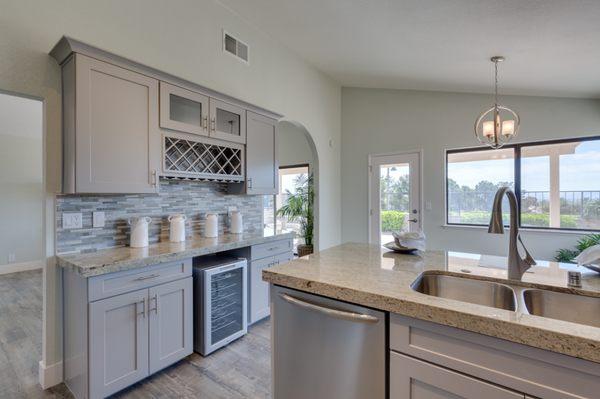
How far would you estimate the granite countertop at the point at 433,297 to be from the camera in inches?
30.6

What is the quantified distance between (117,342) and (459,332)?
1.96 meters

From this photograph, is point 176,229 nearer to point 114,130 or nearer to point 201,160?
point 201,160

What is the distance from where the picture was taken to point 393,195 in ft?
16.5

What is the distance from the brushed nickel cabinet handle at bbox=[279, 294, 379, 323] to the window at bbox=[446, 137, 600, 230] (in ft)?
12.0

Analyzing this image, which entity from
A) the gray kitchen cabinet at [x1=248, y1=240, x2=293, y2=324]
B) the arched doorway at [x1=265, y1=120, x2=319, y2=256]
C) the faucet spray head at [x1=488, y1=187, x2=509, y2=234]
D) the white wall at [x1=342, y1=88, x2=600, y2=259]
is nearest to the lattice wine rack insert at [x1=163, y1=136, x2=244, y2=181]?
the gray kitchen cabinet at [x1=248, y1=240, x2=293, y2=324]

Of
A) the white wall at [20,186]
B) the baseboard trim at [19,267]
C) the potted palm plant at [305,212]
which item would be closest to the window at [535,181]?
the potted palm plant at [305,212]

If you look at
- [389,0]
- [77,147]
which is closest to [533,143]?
[389,0]

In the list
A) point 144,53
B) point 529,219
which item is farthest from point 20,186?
point 529,219

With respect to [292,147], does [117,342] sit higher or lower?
lower

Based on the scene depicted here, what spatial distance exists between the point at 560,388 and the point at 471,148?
4.31m

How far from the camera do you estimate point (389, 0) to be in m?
2.45

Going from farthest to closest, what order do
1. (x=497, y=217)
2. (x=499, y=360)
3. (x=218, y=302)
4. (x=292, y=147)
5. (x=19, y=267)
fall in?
(x=292, y=147) → (x=19, y=267) → (x=218, y=302) → (x=497, y=217) → (x=499, y=360)

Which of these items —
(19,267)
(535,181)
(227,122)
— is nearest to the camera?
(227,122)

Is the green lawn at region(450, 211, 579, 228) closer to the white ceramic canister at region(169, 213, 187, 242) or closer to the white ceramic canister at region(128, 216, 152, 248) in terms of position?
the white ceramic canister at region(169, 213, 187, 242)
